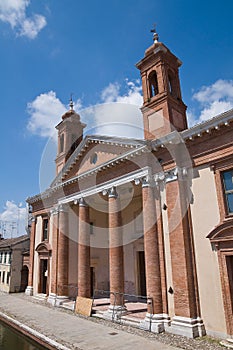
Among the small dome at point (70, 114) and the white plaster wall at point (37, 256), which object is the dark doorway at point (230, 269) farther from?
the small dome at point (70, 114)

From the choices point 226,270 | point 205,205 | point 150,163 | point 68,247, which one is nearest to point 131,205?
point 68,247

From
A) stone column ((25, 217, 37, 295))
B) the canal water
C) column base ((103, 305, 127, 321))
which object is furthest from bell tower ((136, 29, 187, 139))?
stone column ((25, 217, 37, 295))

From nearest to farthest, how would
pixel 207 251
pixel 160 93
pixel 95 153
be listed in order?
pixel 207 251 → pixel 160 93 → pixel 95 153

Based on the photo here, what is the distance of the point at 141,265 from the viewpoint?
1862cm

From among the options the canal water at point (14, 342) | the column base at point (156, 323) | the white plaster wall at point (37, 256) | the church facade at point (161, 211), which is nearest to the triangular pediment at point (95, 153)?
the church facade at point (161, 211)

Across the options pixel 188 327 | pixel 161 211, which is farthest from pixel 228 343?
pixel 161 211

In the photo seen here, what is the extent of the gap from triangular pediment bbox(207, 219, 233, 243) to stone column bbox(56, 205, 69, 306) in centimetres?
1137

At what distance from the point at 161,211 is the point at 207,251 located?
273 centimetres

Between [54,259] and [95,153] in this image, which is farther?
[54,259]

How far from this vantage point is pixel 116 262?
14.1 metres

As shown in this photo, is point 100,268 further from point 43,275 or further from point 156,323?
point 156,323

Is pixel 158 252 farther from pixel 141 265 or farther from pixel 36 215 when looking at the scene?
pixel 36 215

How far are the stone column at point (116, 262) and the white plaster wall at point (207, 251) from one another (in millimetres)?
4391

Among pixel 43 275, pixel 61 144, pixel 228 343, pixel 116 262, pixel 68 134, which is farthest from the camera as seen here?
pixel 61 144
